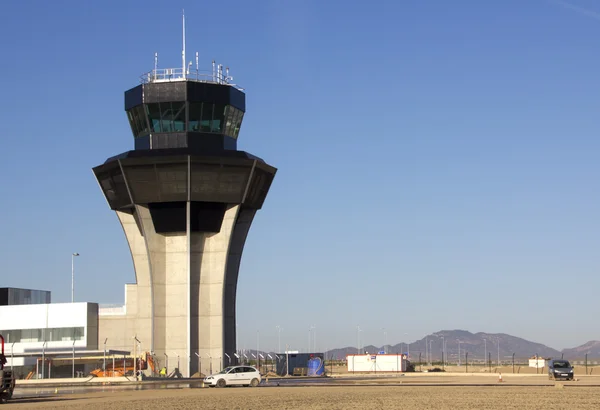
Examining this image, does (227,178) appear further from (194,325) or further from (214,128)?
(194,325)

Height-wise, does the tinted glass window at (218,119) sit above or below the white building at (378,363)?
above

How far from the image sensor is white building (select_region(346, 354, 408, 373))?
112 m

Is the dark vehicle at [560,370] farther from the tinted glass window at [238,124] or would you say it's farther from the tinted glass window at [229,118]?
the tinted glass window at [229,118]

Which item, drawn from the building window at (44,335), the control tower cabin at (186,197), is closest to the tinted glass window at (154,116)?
the control tower cabin at (186,197)

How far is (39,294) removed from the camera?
114 meters

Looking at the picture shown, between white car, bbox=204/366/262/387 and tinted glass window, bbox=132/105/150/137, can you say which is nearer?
white car, bbox=204/366/262/387

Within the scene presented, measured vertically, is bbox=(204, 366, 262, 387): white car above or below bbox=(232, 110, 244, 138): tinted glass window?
below

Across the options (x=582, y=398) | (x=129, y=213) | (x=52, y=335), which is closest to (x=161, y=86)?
(x=129, y=213)

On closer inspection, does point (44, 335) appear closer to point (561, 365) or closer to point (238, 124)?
point (238, 124)

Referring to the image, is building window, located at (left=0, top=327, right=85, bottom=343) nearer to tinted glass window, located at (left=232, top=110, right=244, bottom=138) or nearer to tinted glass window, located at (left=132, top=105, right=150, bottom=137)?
tinted glass window, located at (left=132, top=105, right=150, bottom=137)

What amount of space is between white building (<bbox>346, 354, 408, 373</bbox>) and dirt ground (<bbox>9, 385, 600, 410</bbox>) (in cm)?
5923

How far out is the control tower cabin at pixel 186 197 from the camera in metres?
81.6

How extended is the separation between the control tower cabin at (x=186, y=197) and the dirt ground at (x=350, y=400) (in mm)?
30341

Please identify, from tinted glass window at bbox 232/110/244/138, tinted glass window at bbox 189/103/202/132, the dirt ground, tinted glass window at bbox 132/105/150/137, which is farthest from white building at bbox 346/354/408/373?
the dirt ground
